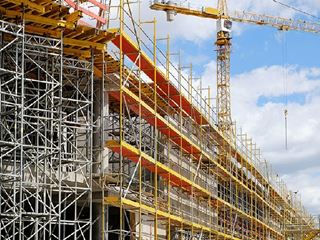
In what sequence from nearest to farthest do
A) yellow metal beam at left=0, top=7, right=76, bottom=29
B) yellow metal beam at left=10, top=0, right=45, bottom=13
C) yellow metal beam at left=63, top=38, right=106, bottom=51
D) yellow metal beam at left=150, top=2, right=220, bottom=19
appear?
yellow metal beam at left=10, top=0, right=45, bottom=13, yellow metal beam at left=0, top=7, right=76, bottom=29, yellow metal beam at left=63, top=38, right=106, bottom=51, yellow metal beam at left=150, top=2, right=220, bottom=19

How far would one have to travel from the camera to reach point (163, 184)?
113 ft

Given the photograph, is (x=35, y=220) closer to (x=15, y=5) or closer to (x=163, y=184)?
(x=15, y=5)

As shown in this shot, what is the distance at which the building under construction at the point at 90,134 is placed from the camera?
21641mm

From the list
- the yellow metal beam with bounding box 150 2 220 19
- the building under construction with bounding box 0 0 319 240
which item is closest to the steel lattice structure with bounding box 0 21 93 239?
the building under construction with bounding box 0 0 319 240

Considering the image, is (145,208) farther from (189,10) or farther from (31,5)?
(189,10)

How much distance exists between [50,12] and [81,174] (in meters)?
6.13

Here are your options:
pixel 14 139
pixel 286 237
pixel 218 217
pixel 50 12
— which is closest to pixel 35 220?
pixel 14 139

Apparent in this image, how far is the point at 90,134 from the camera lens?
25.1 metres

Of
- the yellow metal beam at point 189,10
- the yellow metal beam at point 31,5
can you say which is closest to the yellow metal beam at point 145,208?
the yellow metal beam at point 31,5

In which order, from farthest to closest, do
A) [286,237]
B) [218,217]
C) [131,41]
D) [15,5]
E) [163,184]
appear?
1. [286,237]
2. [218,217]
3. [163,184]
4. [131,41]
5. [15,5]

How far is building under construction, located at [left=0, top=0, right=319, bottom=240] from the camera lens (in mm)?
21641

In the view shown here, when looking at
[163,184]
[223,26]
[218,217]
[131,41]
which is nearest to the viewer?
[131,41]

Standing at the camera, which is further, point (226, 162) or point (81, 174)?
point (226, 162)

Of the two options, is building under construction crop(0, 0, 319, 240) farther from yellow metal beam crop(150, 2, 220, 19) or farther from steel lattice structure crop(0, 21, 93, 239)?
yellow metal beam crop(150, 2, 220, 19)
